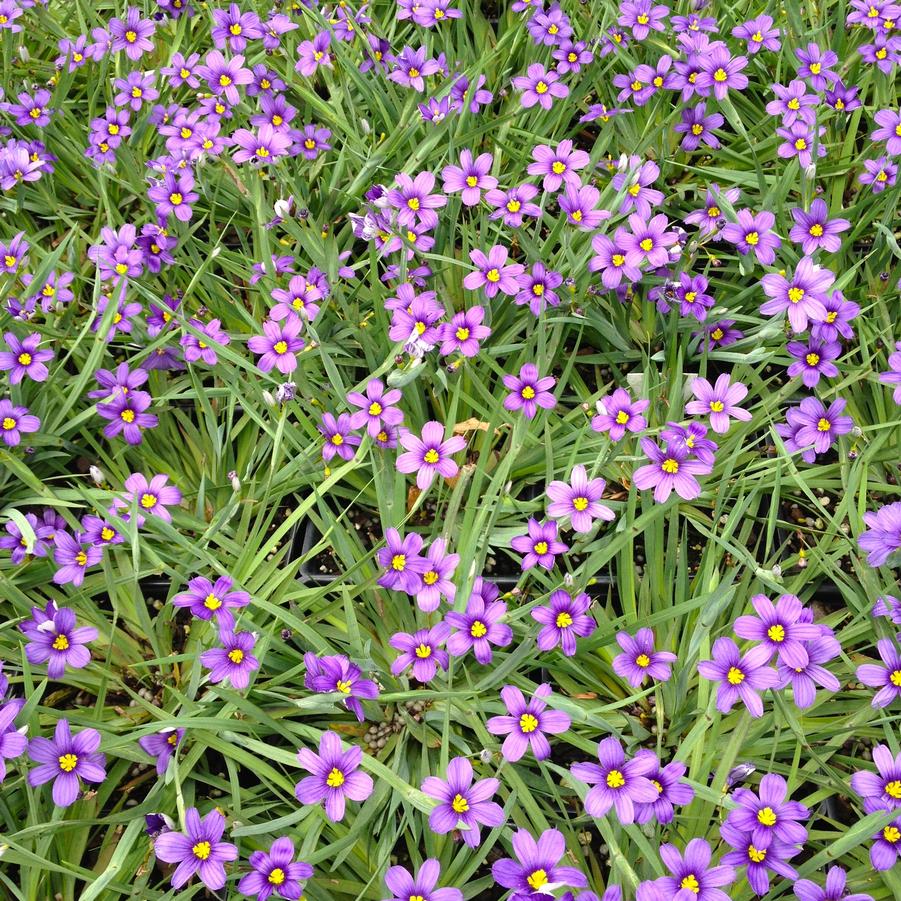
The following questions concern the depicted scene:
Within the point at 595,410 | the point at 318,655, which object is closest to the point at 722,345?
the point at 595,410

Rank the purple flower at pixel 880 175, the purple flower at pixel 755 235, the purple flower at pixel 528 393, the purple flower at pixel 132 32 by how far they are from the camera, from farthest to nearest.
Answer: the purple flower at pixel 132 32, the purple flower at pixel 880 175, the purple flower at pixel 755 235, the purple flower at pixel 528 393

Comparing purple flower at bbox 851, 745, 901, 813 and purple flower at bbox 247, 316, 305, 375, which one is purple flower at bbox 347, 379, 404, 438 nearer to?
purple flower at bbox 247, 316, 305, 375

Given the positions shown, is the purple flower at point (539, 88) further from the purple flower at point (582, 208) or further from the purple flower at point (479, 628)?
the purple flower at point (479, 628)

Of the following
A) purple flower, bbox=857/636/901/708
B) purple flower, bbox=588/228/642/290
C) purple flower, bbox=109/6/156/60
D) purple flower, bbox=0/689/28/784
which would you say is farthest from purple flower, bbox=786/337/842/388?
purple flower, bbox=109/6/156/60

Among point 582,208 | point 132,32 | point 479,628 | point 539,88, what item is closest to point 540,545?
point 479,628

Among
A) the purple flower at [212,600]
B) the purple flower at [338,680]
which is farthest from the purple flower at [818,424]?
the purple flower at [212,600]

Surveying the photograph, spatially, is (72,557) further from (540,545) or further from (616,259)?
(616,259)

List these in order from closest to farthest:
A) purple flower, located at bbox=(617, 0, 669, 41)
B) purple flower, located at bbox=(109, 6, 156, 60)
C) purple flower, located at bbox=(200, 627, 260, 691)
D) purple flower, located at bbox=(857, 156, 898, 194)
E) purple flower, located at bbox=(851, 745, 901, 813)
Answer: purple flower, located at bbox=(851, 745, 901, 813)
purple flower, located at bbox=(200, 627, 260, 691)
purple flower, located at bbox=(857, 156, 898, 194)
purple flower, located at bbox=(617, 0, 669, 41)
purple flower, located at bbox=(109, 6, 156, 60)
